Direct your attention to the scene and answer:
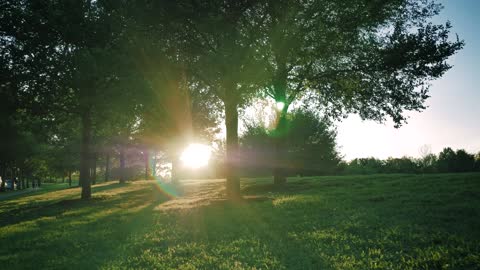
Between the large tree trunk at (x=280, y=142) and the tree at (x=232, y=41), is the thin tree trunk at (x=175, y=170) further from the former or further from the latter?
the tree at (x=232, y=41)

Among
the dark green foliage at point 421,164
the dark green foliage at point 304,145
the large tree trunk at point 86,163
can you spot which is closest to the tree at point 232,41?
the large tree trunk at point 86,163

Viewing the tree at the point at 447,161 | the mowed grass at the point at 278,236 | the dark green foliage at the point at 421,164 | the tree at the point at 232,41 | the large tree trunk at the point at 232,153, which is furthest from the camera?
the tree at the point at 447,161

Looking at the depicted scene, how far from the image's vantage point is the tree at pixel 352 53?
15852mm

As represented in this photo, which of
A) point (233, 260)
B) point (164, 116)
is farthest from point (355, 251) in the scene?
point (164, 116)

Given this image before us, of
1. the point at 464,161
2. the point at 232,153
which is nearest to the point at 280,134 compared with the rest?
the point at 232,153

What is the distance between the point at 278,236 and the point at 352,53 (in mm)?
13622

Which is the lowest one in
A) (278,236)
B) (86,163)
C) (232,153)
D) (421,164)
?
(278,236)

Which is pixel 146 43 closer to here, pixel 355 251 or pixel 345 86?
pixel 345 86

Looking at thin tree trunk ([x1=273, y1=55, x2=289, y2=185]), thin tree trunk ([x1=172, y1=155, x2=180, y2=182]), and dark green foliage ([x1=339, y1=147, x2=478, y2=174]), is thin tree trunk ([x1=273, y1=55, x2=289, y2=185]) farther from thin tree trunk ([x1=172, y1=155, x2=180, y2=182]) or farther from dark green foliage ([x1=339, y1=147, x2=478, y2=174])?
thin tree trunk ([x1=172, y1=155, x2=180, y2=182])

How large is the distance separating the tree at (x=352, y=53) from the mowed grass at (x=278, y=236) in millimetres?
6437

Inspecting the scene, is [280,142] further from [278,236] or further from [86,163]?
[278,236]

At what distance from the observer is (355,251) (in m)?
7.39

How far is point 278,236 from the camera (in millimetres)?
9281

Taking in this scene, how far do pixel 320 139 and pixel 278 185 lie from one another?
22657mm
